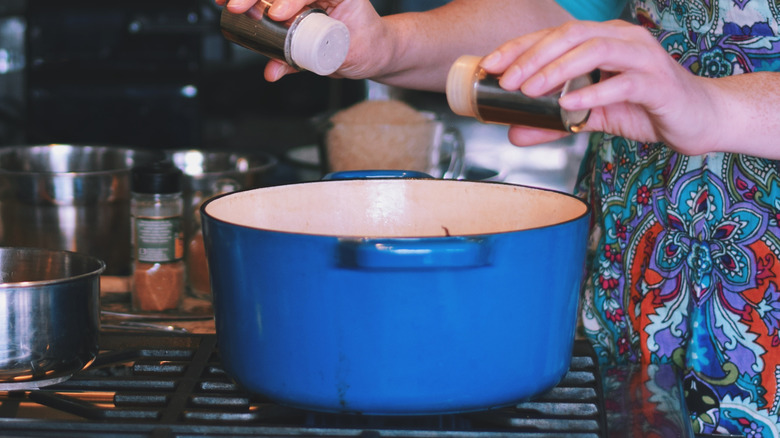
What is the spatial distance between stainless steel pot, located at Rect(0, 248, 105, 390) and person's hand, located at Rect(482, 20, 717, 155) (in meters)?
0.40

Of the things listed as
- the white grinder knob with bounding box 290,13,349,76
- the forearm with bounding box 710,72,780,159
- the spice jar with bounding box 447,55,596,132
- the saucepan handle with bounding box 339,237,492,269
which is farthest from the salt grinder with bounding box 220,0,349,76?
the forearm with bounding box 710,72,780,159

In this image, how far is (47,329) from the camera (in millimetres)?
785

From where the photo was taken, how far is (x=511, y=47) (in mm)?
772

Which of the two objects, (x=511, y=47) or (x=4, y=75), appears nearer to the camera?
(x=511, y=47)

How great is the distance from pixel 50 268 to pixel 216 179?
414 mm

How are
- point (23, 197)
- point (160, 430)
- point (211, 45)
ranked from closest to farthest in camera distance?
point (160, 430)
point (23, 197)
point (211, 45)

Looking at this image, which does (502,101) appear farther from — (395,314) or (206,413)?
(206,413)

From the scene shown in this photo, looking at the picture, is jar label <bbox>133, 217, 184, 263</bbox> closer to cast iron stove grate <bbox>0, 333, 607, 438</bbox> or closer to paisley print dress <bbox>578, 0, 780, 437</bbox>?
cast iron stove grate <bbox>0, 333, 607, 438</bbox>

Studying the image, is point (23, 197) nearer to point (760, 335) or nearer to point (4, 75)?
point (760, 335)

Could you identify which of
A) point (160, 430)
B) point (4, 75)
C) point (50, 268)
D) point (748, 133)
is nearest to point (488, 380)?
point (160, 430)

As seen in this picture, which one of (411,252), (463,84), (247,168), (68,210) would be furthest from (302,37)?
(247,168)

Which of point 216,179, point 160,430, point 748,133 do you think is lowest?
point 160,430

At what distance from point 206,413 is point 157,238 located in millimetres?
437

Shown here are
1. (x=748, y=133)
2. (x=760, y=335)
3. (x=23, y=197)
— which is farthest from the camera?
(x=23, y=197)
